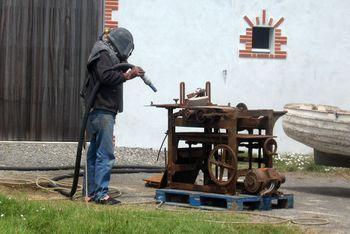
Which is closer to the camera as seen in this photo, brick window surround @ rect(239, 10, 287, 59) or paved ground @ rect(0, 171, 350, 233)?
paved ground @ rect(0, 171, 350, 233)

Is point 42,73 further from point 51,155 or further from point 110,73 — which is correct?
point 110,73

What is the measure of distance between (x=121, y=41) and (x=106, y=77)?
2.05ft

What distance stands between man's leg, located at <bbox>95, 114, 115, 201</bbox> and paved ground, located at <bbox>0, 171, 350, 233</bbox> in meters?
0.57

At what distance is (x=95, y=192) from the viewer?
376 inches

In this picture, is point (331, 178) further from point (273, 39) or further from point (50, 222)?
point (50, 222)

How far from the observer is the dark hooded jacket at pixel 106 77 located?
30.4ft

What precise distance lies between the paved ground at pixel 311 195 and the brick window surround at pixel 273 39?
3.49 metres

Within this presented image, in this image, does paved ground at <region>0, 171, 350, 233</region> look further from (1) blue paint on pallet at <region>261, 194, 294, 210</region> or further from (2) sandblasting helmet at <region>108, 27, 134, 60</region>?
(2) sandblasting helmet at <region>108, 27, 134, 60</region>

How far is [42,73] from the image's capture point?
16531 millimetres

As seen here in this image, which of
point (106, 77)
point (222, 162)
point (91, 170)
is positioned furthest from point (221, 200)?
point (106, 77)

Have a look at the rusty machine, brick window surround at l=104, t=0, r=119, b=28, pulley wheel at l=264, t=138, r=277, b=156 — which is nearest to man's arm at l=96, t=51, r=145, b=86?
the rusty machine

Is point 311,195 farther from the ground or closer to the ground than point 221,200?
closer to the ground

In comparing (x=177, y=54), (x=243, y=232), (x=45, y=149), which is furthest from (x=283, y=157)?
(x=243, y=232)

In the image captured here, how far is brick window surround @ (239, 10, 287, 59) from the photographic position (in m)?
17.3
